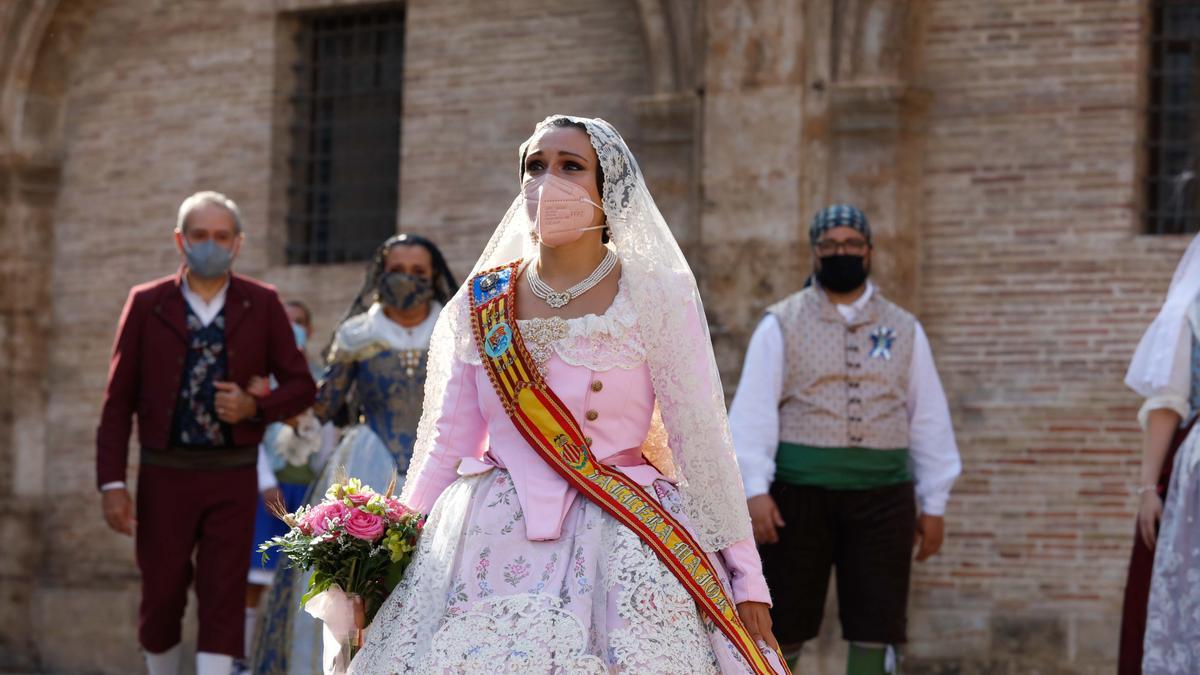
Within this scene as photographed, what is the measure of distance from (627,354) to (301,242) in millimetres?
8200

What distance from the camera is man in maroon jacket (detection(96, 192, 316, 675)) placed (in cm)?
776

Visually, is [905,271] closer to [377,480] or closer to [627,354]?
[377,480]

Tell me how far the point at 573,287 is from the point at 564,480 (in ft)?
1.75

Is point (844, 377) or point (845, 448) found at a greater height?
point (844, 377)

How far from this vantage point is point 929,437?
25.4 feet

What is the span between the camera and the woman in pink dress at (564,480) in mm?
4863

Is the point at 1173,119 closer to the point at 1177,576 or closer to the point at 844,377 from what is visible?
the point at 844,377

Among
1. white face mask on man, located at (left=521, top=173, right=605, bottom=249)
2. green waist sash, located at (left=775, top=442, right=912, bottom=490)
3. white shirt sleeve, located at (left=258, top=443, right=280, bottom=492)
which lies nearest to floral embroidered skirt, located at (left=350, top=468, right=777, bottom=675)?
white face mask on man, located at (left=521, top=173, right=605, bottom=249)

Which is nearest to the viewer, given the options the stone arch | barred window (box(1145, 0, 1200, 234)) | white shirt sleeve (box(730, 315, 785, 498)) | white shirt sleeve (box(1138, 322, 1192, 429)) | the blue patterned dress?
white shirt sleeve (box(1138, 322, 1192, 429))

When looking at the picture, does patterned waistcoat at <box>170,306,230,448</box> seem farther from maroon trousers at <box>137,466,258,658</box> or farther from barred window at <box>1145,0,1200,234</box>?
barred window at <box>1145,0,1200,234</box>

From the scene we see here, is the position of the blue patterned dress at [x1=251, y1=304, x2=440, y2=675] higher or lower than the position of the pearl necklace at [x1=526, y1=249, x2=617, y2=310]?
lower

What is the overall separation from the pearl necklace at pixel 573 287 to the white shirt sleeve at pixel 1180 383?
108 inches

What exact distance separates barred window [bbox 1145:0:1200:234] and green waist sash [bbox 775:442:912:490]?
3765mm

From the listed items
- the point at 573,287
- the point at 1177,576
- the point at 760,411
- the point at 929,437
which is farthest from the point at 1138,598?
the point at 573,287
